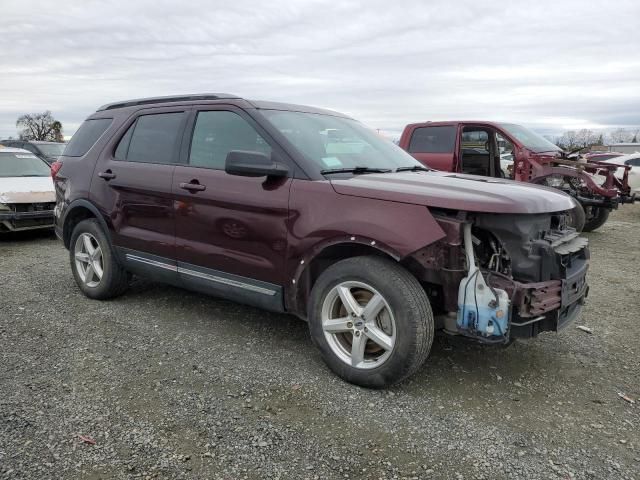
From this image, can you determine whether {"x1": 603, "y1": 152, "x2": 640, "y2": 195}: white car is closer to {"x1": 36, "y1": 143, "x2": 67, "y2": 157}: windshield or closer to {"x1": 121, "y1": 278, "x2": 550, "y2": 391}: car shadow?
{"x1": 121, "y1": 278, "x2": 550, "y2": 391}: car shadow

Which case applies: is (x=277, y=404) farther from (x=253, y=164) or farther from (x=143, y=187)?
(x=143, y=187)

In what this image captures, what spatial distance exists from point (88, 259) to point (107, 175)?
0.89 m

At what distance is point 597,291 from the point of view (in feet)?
18.2

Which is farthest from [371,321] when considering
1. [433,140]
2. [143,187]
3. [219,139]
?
[433,140]

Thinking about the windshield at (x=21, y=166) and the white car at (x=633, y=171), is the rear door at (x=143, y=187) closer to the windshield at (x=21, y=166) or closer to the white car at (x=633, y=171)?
the windshield at (x=21, y=166)

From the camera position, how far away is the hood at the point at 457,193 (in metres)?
2.90

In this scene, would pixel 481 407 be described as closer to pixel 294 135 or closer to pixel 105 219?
pixel 294 135

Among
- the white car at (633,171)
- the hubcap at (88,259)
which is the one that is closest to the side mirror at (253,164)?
the hubcap at (88,259)

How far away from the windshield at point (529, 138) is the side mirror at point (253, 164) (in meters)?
6.58

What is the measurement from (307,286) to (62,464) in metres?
1.72

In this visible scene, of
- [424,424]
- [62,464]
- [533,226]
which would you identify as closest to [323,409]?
[424,424]

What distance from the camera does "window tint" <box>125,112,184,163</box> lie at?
4316 mm

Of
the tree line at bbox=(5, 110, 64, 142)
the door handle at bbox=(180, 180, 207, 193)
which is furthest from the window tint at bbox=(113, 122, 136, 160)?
the tree line at bbox=(5, 110, 64, 142)

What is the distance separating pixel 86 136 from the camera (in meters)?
5.12
